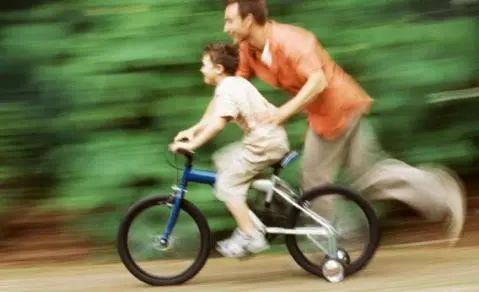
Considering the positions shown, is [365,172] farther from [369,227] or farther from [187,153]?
[187,153]

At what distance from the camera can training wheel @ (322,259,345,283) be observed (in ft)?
20.0

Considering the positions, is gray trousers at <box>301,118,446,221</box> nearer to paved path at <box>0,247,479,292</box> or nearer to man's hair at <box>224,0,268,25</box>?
paved path at <box>0,247,479,292</box>

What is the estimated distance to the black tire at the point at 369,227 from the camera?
6.02 meters

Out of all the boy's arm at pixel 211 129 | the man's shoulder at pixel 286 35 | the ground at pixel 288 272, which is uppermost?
the man's shoulder at pixel 286 35

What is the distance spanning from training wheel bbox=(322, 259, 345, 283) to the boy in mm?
379

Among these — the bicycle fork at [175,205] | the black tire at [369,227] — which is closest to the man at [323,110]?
the black tire at [369,227]

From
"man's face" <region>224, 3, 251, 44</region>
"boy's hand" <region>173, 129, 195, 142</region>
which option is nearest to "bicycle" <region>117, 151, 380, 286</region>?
"boy's hand" <region>173, 129, 195, 142</region>

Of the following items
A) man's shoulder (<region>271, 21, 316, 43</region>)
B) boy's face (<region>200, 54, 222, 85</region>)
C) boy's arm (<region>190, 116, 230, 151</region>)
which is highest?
man's shoulder (<region>271, 21, 316, 43</region>)

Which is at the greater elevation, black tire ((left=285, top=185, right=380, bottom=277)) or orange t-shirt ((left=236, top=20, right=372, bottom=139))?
orange t-shirt ((left=236, top=20, right=372, bottom=139))

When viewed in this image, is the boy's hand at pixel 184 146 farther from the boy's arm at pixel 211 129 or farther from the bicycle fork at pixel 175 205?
the bicycle fork at pixel 175 205

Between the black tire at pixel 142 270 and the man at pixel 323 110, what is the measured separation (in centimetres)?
68

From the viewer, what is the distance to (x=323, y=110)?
6121 mm

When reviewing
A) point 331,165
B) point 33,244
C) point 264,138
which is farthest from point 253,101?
point 33,244

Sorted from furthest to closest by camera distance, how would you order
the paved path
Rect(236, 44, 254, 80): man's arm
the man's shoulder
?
Rect(236, 44, 254, 80): man's arm < the paved path < the man's shoulder
